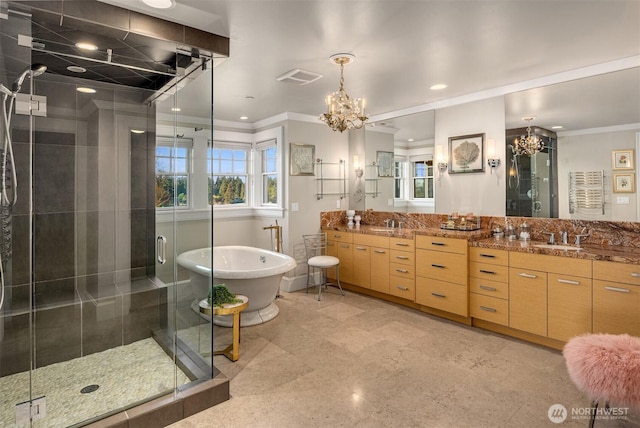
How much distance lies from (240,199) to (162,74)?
318 cm

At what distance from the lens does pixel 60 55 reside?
2.46m

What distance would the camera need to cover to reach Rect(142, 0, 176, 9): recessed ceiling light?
2.14 m

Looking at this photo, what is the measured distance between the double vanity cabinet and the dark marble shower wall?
2.60 m

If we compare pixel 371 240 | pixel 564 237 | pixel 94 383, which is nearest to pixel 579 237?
pixel 564 237

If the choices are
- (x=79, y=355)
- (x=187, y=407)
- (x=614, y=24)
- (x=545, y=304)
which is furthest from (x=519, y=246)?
(x=79, y=355)

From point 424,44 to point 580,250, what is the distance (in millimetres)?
2154

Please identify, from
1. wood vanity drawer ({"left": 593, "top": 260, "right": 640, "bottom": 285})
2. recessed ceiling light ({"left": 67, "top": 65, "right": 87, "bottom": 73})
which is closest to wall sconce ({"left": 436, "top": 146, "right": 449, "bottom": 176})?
wood vanity drawer ({"left": 593, "top": 260, "right": 640, "bottom": 285})

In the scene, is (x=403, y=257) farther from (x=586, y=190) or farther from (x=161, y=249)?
(x=161, y=249)

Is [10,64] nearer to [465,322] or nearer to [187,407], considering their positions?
[187,407]

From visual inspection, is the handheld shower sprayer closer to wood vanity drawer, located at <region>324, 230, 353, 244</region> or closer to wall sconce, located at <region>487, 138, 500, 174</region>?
wood vanity drawer, located at <region>324, 230, 353, 244</region>

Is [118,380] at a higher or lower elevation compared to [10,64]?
lower

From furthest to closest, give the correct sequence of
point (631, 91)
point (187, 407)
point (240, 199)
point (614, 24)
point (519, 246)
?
point (240, 199), point (519, 246), point (631, 91), point (614, 24), point (187, 407)

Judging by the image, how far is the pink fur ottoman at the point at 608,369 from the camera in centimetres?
180

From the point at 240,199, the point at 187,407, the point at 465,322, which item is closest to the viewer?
the point at 187,407
